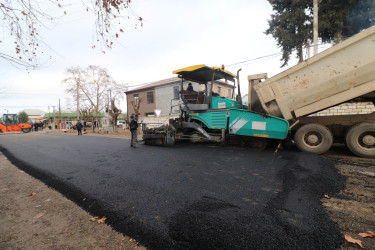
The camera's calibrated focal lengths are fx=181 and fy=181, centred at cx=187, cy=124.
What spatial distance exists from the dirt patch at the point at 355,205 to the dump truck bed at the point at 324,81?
1935 mm

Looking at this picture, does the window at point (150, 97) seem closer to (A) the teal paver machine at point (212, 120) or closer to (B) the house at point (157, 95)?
(B) the house at point (157, 95)

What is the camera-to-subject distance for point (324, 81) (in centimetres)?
461

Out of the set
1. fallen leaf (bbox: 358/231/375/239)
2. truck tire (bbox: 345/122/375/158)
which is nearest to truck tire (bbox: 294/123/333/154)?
truck tire (bbox: 345/122/375/158)

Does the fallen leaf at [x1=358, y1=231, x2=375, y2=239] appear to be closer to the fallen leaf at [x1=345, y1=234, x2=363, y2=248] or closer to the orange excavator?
the fallen leaf at [x1=345, y1=234, x2=363, y2=248]

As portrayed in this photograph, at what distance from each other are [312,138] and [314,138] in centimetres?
5

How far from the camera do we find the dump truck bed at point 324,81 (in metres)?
4.21

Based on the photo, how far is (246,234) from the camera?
5.56 ft

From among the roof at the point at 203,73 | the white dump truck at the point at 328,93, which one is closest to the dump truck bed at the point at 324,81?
the white dump truck at the point at 328,93

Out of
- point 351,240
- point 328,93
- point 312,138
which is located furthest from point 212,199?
point 328,93

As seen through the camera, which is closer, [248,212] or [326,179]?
[248,212]

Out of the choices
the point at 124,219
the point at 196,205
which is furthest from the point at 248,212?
the point at 124,219

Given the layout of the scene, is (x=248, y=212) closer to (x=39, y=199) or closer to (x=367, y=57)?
(x=39, y=199)

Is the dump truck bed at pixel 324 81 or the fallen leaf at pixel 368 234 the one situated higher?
the dump truck bed at pixel 324 81

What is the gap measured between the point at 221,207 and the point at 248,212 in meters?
0.32
